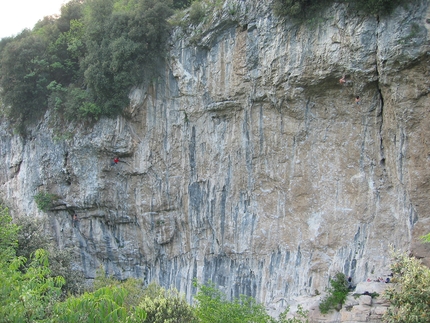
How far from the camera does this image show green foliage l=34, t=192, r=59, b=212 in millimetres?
21047

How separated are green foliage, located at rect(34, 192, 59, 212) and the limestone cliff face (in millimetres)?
361

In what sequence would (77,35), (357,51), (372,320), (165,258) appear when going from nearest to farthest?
(372,320)
(357,51)
(165,258)
(77,35)

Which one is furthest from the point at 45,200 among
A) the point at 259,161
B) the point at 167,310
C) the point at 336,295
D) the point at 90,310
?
the point at 90,310

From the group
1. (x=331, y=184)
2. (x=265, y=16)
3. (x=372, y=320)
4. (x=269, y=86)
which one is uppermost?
(x=265, y=16)

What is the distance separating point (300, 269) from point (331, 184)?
316 cm

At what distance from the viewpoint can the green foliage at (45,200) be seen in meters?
21.0

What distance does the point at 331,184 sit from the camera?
52.9ft

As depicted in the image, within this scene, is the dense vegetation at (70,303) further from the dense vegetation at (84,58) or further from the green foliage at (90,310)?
the dense vegetation at (84,58)

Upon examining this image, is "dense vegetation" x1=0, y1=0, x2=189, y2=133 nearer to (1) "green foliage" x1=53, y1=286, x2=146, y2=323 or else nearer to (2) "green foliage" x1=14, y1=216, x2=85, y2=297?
(2) "green foliage" x1=14, y1=216, x2=85, y2=297

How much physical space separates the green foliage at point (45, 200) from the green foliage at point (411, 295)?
1538 cm

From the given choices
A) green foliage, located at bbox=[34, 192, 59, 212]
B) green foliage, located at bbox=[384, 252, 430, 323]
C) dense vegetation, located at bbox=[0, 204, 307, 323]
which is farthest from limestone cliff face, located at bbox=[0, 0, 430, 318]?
dense vegetation, located at bbox=[0, 204, 307, 323]

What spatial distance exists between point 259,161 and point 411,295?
26.2 feet

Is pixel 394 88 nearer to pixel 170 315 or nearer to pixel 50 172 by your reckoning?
pixel 170 315

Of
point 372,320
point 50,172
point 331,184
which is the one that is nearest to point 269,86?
point 331,184
